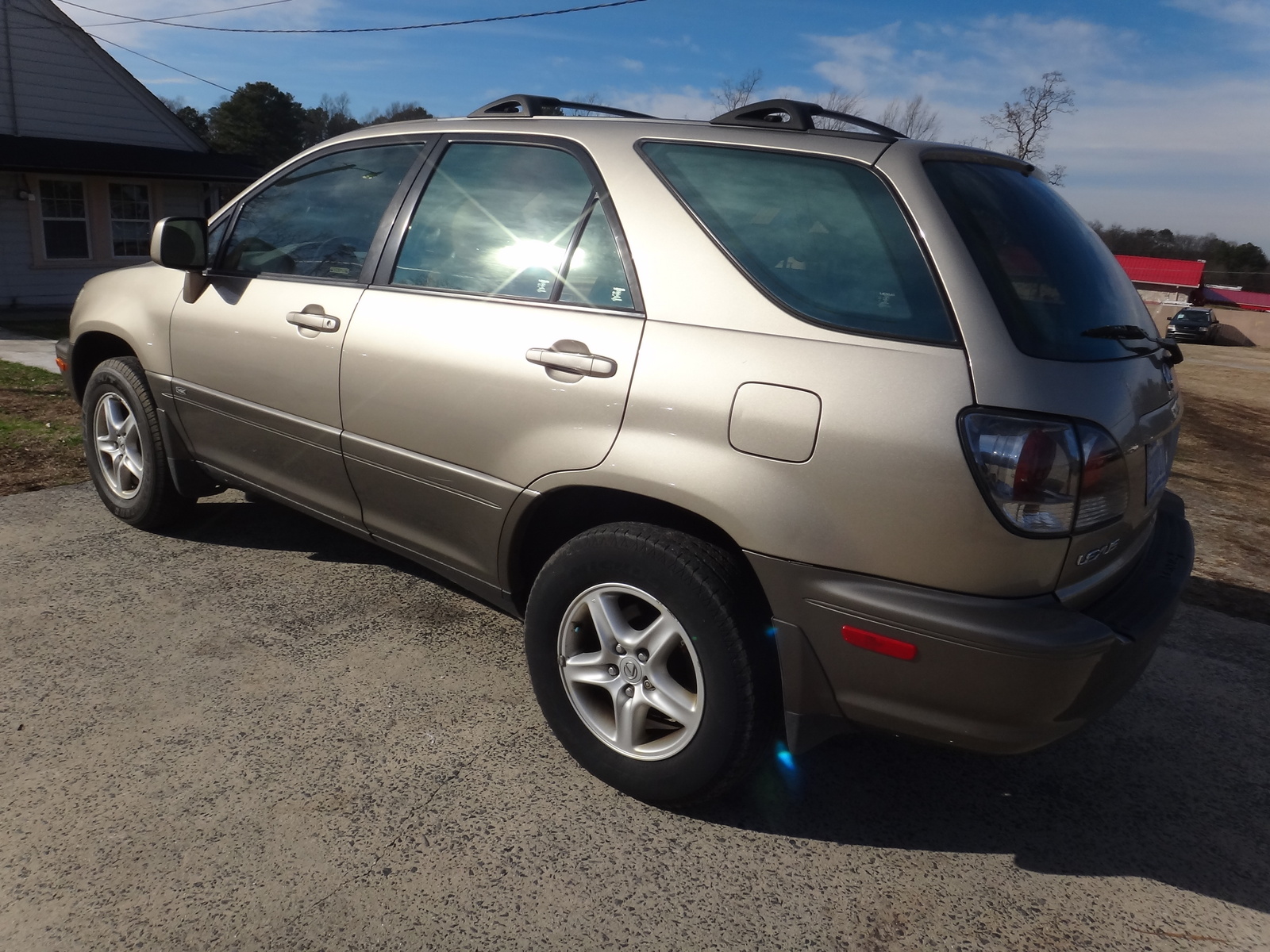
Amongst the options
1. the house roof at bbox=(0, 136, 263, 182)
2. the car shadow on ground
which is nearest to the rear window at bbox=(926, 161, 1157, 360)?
the car shadow on ground

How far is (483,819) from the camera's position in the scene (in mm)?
2594

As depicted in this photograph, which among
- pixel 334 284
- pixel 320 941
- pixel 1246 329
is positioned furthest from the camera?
pixel 1246 329

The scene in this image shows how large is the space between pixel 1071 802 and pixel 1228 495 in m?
5.26

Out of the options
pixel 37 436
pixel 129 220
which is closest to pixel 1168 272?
pixel 129 220

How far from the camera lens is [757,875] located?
2.45 metres

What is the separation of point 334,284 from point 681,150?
142 centimetres

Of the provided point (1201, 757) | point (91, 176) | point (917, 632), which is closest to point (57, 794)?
point (917, 632)

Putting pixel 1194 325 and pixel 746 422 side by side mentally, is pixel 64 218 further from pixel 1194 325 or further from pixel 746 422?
pixel 1194 325

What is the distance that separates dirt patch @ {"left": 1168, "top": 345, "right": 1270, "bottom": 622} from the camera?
477 centimetres

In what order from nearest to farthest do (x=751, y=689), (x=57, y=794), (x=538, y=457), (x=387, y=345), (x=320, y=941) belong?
(x=320, y=941) → (x=751, y=689) → (x=57, y=794) → (x=538, y=457) → (x=387, y=345)

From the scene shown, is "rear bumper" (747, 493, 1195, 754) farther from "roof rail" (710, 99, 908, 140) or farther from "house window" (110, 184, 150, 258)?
"house window" (110, 184, 150, 258)

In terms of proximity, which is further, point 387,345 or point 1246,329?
point 1246,329

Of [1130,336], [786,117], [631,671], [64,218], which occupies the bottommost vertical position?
[631,671]

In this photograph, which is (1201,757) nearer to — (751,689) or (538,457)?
(751,689)
